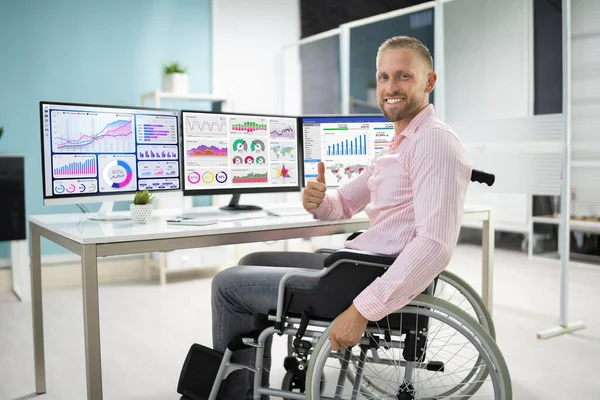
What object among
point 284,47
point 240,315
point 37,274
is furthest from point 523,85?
point 37,274

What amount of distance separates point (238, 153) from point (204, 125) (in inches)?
7.5

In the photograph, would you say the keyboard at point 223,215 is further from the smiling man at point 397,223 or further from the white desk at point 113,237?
the smiling man at point 397,223

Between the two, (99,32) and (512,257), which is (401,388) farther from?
(99,32)

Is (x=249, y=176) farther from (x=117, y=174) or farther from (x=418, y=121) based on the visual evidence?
(x=418, y=121)

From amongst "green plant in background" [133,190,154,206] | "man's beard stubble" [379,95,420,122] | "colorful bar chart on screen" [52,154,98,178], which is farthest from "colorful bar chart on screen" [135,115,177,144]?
"man's beard stubble" [379,95,420,122]

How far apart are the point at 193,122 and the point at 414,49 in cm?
109

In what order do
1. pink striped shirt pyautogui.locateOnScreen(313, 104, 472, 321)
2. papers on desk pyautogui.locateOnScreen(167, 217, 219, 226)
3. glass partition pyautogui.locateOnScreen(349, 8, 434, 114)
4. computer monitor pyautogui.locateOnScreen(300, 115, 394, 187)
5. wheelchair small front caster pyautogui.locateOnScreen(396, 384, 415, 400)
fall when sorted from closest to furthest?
pink striped shirt pyautogui.locateOnScreen(313, 104, 472, 321), wheelchair small front caster pyautogui.locateOnScreen(396, 384, 415, 400), papers on desk pyautogui.locateOnScreen(167, 217, 219, 226), computer monitor pyautogui.locateOnScreen(300, 115, 394, 187), glass partition pyautogui.locateOnScreen(349, 8, 434, 114)

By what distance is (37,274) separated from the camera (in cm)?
237

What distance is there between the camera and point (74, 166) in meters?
2.27

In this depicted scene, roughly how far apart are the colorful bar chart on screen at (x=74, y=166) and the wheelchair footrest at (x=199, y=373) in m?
0.84

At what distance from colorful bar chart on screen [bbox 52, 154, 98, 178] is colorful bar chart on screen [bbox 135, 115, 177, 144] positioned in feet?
0.73

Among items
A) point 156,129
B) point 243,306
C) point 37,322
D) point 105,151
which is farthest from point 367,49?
point 243,306

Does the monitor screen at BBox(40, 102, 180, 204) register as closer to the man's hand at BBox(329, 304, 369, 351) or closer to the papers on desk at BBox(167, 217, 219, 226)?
the papers on desk at BBox(167, 217, 219, 226)

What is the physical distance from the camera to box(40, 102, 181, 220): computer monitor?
2.22 metres
